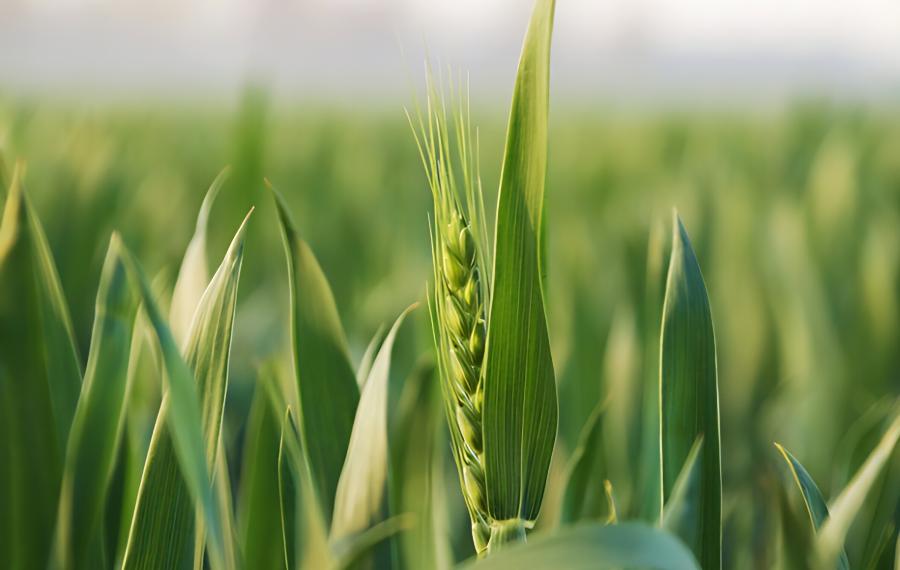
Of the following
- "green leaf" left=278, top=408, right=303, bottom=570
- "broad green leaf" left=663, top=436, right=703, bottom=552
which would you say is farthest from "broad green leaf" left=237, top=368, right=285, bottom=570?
"broad green leaf" left=663, top=436, right=703, bottom=552

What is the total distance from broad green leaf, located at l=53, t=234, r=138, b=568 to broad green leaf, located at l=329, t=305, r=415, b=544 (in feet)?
0.27

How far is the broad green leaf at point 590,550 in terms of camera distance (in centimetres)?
17

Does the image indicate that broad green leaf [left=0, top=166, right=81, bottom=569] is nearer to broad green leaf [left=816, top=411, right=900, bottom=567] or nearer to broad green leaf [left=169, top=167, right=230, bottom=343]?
broad green leaf [left=169, top=167, right=230, bottom=343]

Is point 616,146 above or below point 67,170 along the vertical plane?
below

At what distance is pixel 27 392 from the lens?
0.92 feet

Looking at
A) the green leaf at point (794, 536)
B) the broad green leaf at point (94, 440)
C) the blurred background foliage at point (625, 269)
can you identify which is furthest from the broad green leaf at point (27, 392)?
the green leaf at point (794, 536)

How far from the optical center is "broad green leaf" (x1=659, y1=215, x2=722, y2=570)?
0.26m

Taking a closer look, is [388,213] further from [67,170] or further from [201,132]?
[201,132]

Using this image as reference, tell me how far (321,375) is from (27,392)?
3.8 inches

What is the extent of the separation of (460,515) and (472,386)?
1.23 feet

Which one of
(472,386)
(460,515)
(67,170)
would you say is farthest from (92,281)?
(472,386)

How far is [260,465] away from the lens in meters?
0.32

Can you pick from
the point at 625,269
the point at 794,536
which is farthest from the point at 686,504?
the point at 625,269

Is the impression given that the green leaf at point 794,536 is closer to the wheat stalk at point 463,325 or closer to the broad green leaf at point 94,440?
the wheat stalk at point 463,325
